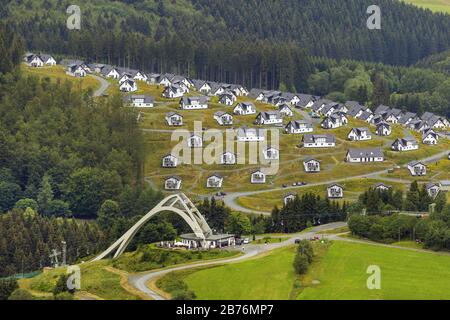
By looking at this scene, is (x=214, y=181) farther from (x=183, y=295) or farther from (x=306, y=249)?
(x=183, y=295)

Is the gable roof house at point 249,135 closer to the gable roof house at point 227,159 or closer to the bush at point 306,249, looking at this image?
the gable roof house at point 227,159

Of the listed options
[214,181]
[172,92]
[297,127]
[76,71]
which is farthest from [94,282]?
[76,71]

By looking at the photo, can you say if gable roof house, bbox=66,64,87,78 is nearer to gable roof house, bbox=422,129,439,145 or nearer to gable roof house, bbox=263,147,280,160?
gable roof house, bbox=263,147,280,160

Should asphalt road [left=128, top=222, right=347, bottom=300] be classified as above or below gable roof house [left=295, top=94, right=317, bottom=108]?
below

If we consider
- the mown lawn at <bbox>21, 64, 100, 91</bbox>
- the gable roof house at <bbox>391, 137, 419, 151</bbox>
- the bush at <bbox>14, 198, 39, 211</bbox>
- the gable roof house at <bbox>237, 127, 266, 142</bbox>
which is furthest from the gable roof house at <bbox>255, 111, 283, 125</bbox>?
the bush at <bbox>14, 198, 39, 211</bbox>

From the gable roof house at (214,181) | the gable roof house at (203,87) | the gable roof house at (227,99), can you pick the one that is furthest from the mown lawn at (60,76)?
the gable roof house at (214,181)
